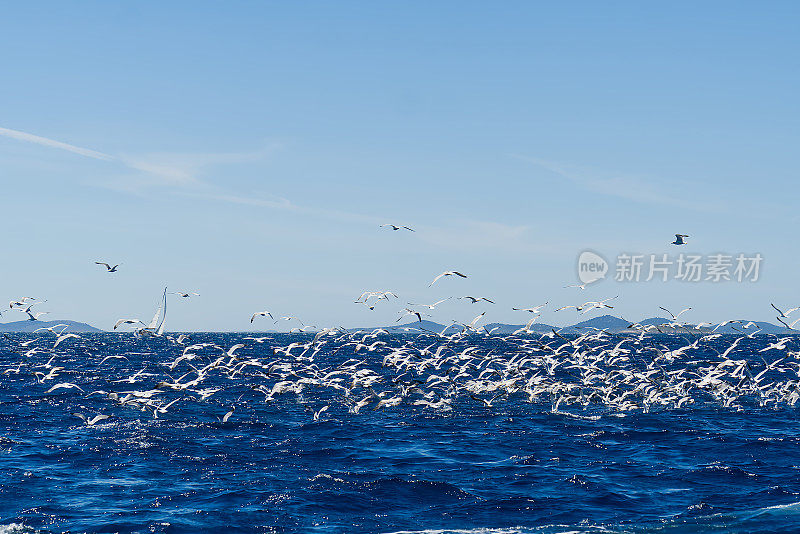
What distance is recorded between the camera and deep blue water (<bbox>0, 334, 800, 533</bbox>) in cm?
2127

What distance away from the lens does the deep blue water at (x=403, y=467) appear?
2127 centimetres

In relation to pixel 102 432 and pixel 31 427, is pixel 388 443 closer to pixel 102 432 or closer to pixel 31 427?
pixel 102 432

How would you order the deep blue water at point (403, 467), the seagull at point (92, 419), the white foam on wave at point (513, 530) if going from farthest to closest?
the seagull at point (92, 419)
the deep blue water at point (403, 467)
the white foam on wave at point (513, 530)

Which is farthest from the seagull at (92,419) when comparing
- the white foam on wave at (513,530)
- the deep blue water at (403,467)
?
the white foam on wave at (513,530)

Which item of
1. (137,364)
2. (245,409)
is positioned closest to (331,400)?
(245,409)

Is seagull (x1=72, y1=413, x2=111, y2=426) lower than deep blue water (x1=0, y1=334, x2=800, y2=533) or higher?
lower

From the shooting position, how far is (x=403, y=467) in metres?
28.0

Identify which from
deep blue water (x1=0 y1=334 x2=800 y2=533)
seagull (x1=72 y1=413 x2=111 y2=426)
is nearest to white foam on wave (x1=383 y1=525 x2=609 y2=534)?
deep blue water (x1=0 y1=334 x2=800 y2=533)

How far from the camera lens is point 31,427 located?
37.4 metres

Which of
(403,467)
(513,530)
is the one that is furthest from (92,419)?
(513,530)

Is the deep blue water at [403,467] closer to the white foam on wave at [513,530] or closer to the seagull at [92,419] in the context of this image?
the white foam on wave at [513,530]

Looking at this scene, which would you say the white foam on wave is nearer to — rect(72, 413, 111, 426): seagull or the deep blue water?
the deep blue water

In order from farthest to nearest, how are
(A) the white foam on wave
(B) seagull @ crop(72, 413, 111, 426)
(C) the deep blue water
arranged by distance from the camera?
(B) seagull @ crop(72, 413, 111, 426) → (C) the deep blue water → (A) the white foam on wave

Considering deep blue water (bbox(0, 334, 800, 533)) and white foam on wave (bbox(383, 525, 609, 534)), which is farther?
deep blue water (bbox(0, 334, 800, 533))
